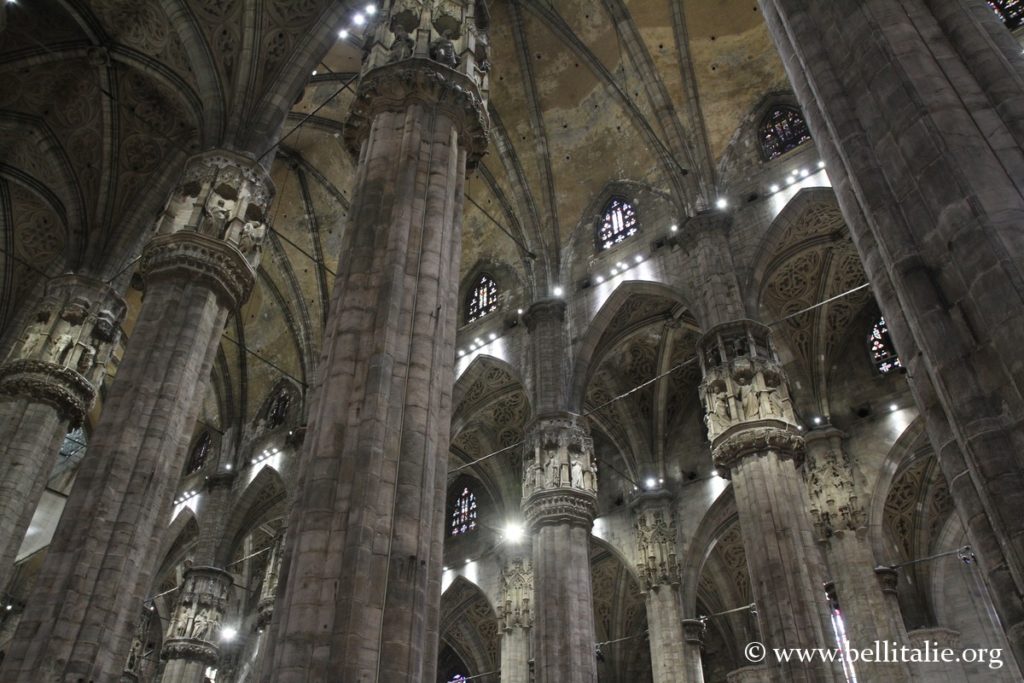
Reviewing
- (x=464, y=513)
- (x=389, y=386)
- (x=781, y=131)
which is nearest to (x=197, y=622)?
(x=464, y=513)

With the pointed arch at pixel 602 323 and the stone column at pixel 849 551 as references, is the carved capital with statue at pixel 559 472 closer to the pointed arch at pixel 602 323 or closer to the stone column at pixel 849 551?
the pointed arch at pixel 602 323

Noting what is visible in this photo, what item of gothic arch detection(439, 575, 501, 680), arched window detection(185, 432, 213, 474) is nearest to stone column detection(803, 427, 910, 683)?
gothic arch detection(439, 575, 501, 680)

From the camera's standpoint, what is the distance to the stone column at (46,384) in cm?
1240

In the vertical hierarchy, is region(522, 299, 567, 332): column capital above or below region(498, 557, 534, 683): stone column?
above

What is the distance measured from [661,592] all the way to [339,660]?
14.2 meters

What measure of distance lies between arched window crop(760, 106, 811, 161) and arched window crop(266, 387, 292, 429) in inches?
574

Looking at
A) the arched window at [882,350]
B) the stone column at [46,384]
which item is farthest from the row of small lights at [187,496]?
the arched window at [882,350]

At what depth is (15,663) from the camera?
8.39 m

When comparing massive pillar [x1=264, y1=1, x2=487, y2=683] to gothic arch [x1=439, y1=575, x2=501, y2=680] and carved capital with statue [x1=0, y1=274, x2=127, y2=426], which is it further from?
gothic arch [x1=439, y1=575, x2=501, y2=680]

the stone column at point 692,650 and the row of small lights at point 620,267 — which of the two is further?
the row of small lights at point 620,267

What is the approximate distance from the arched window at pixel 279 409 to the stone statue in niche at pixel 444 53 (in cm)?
1571

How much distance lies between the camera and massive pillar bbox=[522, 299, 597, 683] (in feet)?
44.7

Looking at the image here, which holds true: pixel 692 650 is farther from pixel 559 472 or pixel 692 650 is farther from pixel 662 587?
pixel 559 472

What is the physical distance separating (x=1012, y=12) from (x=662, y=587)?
44.4 ft
